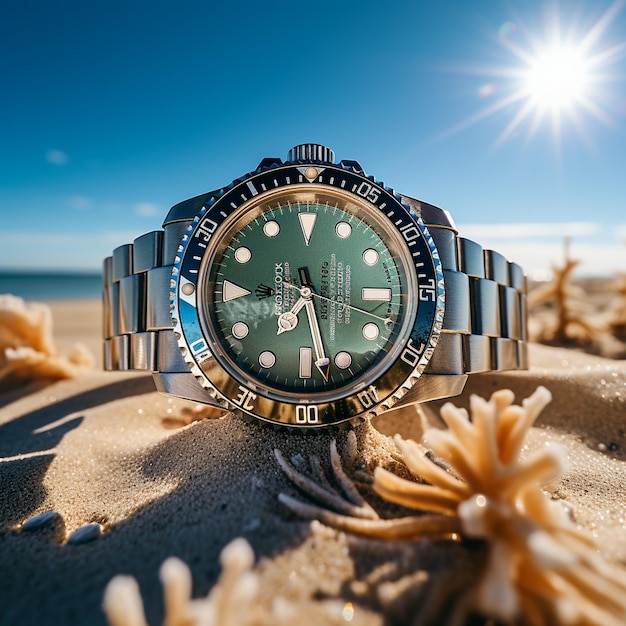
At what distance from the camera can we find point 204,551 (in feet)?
4.42

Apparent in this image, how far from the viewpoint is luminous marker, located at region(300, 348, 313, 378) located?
7.20 ft

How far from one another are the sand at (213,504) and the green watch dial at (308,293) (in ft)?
0.95

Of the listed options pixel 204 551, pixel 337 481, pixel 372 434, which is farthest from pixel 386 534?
pixel 372 434

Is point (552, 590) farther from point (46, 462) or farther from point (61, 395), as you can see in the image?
point (61, 395)

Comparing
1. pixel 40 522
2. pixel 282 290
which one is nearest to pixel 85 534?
pixel 40 522

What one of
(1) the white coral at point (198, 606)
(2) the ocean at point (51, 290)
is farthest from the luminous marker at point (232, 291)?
(2) the ocean at point (51, 290)

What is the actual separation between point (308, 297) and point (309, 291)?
3 cm

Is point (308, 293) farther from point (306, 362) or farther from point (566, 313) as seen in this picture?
point (566, 313)

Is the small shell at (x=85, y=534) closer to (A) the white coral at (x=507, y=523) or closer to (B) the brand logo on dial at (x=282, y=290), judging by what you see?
(A) the white coral at (x=507, y=523)

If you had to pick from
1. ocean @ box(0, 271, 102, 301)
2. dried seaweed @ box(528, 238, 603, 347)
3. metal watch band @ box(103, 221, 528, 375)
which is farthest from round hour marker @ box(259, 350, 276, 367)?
ocean @ box(0, 271, 102, 301)

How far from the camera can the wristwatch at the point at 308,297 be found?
7.09 feet

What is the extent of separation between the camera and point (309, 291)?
222 cm

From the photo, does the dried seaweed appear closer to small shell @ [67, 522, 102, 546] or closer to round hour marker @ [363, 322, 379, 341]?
round hour marker @ [363, 322, 379, 341]

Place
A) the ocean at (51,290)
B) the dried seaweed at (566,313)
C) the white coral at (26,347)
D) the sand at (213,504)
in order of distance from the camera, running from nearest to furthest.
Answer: the sand at (213,504)
the white coral at (26,347)
the dried seaweed at (566,313)
the ocean at (51,290)
